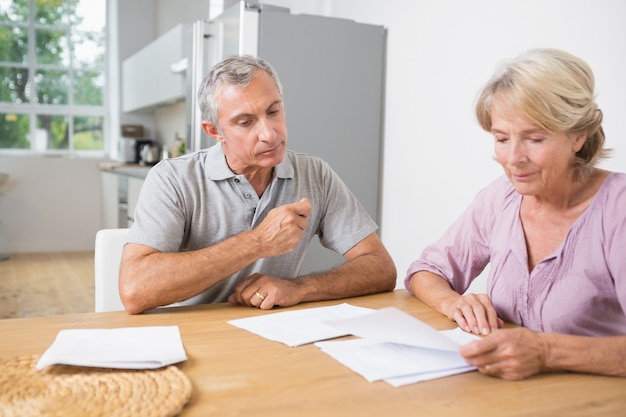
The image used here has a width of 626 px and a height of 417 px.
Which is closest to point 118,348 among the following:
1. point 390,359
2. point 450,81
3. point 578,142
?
point 390,359

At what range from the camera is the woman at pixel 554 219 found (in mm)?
1241

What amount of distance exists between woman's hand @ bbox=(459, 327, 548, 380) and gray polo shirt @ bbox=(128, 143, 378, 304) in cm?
81

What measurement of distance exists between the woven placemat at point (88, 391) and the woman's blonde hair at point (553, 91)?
826 millimetres

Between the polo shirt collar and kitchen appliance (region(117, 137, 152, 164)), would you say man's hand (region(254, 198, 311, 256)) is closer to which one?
the polo shirt collar

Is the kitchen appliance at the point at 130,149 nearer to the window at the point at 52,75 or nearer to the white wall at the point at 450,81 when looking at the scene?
Result: the window at the point at 52,75

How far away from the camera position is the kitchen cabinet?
462cm

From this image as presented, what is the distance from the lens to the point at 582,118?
1254mm

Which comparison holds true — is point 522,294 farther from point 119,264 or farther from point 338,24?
point 338,24

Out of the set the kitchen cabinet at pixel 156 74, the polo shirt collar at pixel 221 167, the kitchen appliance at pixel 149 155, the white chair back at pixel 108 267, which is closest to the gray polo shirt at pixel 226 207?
the polo shirt collar at pixel 221 167

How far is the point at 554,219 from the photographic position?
138cm

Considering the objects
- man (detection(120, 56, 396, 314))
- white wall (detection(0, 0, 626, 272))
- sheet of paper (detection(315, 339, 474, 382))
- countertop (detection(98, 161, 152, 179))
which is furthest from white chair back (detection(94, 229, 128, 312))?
countertop (detection(98, 161, 152, 179))

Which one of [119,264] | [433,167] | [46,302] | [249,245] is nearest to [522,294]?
[249,245]

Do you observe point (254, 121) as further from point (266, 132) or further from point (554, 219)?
point (554, 219)

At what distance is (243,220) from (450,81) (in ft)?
4.47
